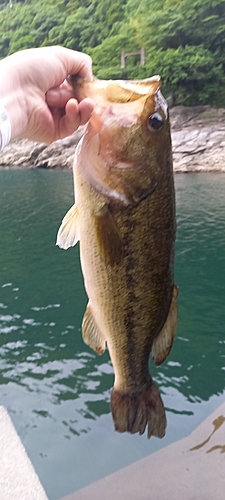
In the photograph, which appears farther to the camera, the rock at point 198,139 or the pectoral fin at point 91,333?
the rock at point 198,139

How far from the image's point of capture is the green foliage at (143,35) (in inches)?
1278

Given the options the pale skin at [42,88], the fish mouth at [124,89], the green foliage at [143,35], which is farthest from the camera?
the green foliage at [143,35]

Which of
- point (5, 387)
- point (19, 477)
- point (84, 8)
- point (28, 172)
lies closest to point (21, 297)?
point (5, 387)

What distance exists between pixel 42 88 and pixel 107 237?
2.34 feet

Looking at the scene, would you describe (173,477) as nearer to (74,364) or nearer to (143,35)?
(74,364)

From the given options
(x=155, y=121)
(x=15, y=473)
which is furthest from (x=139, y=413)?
(x=15, y=473)

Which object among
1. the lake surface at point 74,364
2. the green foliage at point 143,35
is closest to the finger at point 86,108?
the lake surface at point 74,364

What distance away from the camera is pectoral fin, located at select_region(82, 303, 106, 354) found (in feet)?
5.66

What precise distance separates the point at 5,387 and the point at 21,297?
133 inches

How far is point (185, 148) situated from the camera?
90.1 ft

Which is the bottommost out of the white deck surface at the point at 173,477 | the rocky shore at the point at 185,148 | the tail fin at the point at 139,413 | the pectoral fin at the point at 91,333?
the rocky shore at the point at 185,148

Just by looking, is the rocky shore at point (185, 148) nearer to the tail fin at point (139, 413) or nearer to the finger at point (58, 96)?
the finger at point (58, 96)

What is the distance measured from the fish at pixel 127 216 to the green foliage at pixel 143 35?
33384 millimetres

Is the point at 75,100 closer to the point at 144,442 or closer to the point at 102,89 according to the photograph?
the point at 102,89
